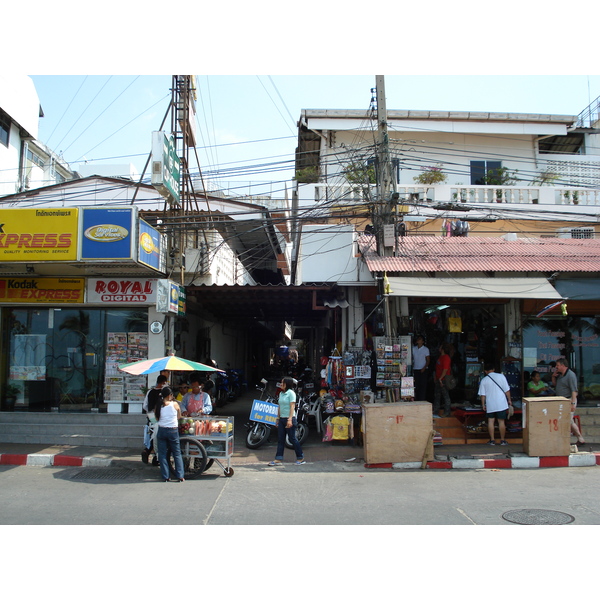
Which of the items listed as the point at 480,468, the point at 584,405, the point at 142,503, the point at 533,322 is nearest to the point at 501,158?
the point at 533,322

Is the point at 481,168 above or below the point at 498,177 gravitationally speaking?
above

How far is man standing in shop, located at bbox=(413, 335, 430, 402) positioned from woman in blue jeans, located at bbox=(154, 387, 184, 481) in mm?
5937

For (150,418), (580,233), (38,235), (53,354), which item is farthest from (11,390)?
(580,233)

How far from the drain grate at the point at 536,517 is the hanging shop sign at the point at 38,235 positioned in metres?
8.73

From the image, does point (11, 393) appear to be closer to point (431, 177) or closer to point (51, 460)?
point (51, 460)

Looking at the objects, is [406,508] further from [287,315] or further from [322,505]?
[287,315]

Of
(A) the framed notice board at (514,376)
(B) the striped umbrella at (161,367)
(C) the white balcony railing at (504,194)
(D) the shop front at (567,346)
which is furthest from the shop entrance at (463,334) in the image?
(B) the striped umbrella at (161,367)

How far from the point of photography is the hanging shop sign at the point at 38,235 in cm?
989

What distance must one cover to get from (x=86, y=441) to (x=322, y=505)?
660cm

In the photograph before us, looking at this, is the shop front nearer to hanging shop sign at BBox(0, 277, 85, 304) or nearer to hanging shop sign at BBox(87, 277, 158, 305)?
hanging shop sign at BBox(87, 277, 158, 305)

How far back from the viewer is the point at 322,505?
6617mm

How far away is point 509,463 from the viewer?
9258 millimetres

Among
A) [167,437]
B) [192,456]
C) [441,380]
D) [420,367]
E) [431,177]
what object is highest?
[431,177]

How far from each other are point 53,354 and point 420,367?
8959 mm
